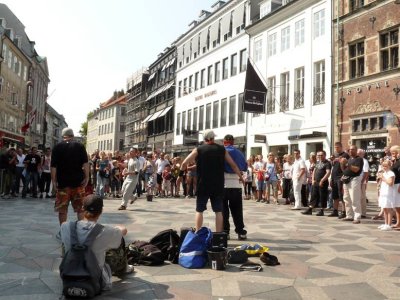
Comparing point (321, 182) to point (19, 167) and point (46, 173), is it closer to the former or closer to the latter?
point (46, 173)

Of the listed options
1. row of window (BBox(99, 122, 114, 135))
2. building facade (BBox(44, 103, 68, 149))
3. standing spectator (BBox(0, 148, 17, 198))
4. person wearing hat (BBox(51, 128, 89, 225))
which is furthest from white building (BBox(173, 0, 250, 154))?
building facade (BBox(44, 103, 68, 149))

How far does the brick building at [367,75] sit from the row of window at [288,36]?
1.27 m

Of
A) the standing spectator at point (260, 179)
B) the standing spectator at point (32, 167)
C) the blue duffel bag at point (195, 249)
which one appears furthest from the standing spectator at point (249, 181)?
the blue duffel bag at point (195, 249)

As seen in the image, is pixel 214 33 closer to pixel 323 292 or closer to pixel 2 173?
pixel 2 173

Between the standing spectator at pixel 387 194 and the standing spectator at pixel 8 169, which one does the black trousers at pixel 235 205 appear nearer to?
the standing spectator at pixel 387 194

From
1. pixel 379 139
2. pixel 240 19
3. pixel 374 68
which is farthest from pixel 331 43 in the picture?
pixel 240 19

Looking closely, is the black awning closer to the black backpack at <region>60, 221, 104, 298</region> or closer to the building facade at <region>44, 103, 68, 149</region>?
the black backpack at <region>60, 221, 104, 298</region>

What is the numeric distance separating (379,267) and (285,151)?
21.7m

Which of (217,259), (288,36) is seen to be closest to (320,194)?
(217,259)

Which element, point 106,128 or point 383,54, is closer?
point 383,54

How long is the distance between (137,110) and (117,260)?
204ft

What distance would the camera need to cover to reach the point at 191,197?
61.5 ft

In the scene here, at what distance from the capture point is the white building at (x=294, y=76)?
24016 millimetres

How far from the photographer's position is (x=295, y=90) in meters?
26.3
